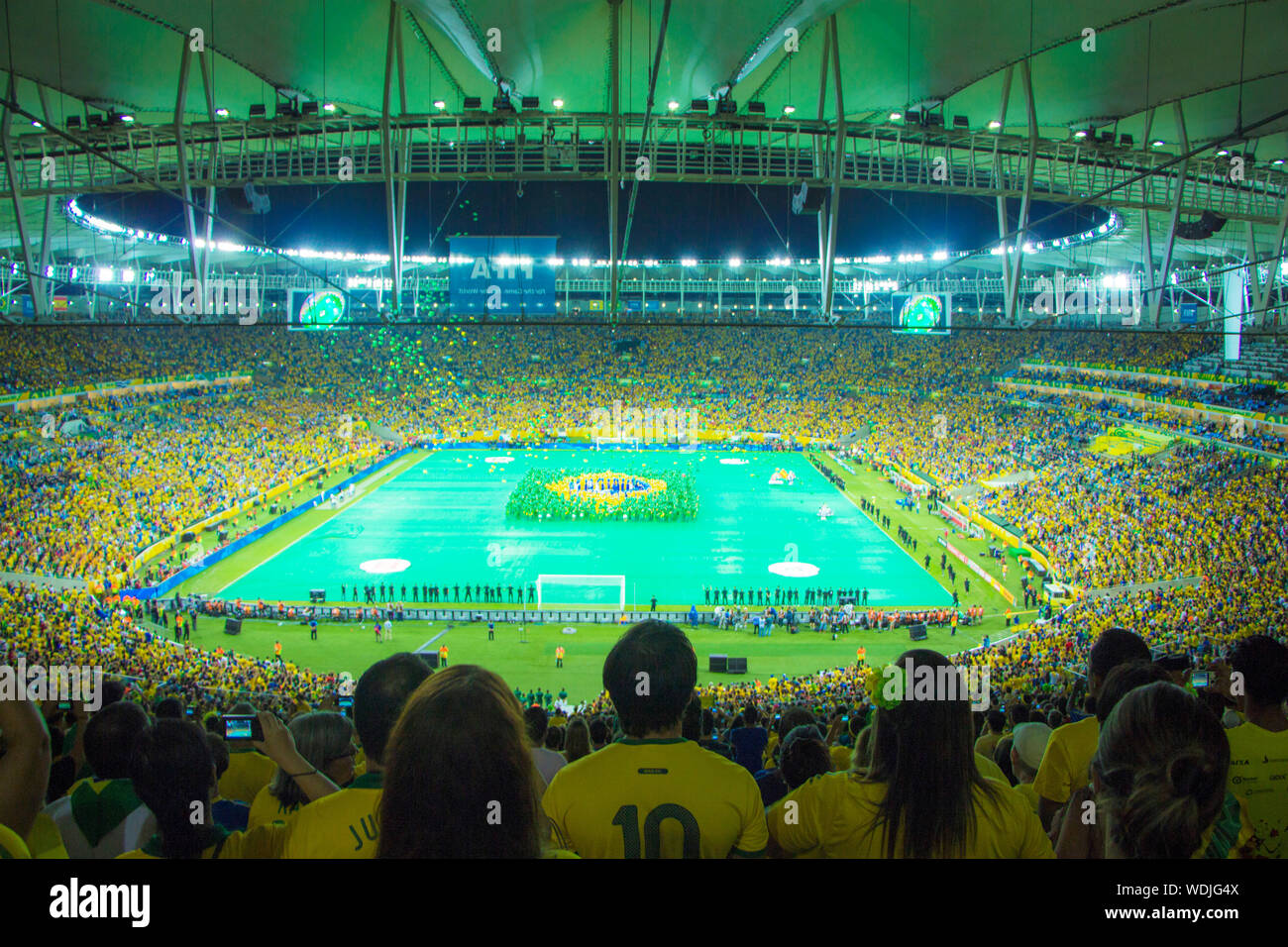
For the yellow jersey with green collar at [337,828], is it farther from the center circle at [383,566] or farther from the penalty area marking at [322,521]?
the center circle at [383,566]

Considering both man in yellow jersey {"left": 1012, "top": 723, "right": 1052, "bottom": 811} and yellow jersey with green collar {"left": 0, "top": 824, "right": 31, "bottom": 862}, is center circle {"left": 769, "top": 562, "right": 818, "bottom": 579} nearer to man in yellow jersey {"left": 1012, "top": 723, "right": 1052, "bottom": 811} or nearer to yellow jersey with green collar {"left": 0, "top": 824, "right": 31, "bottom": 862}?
man in yellow jersey {"left": 1012, "top": 723, "right": 1052, "bottom": 811}

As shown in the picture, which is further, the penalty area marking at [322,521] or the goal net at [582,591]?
the penalty area marking at [322,521]

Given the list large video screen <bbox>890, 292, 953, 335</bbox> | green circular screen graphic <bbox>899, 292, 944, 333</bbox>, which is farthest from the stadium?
green circular screen graphic <bbox>899, 292, 944, 333</bbox>

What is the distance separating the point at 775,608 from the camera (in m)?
28.0

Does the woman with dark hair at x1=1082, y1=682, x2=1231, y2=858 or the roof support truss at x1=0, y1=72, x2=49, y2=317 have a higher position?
the roof support truss at x1=0, y1=72, x2=49, y2=317

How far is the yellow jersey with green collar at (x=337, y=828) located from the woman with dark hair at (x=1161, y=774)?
2153mm

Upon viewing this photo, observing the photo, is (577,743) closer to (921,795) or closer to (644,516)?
(921,795)

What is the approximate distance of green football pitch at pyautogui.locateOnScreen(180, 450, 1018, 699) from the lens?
81.0 feet

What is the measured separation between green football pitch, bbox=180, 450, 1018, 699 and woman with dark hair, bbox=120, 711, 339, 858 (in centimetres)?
1873

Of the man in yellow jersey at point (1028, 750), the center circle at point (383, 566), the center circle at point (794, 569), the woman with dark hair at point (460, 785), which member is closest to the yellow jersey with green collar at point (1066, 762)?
the man in yellow jersey at point (1028, 750)

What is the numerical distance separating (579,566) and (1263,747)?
98.8ft

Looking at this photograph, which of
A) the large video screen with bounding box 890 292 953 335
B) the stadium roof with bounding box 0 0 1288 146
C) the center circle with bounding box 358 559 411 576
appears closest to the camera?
the stadium roof with bounding box 0 0 1288 146

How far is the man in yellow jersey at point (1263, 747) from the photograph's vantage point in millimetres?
3738
